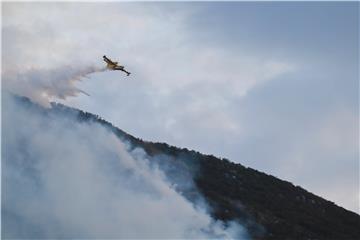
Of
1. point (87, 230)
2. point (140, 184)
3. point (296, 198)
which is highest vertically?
point (296, 198)

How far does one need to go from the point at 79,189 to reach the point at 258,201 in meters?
59.3

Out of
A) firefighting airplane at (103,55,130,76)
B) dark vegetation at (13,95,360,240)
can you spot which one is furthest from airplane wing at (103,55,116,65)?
dark vegetation at (13,95,360,240)

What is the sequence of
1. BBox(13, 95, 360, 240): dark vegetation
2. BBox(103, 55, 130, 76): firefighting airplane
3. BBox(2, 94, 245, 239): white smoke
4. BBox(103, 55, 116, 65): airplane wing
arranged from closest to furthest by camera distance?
BBox(103, 55, 116, 65): airplane wing, BBox(103, 55, 130, 76): firefighting airplane, BBox(2, 94, 245, 239): white smoke, BBox(13, 95, 360, 240): dark vegetation

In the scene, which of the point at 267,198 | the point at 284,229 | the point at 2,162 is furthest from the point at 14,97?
the point at 267,198

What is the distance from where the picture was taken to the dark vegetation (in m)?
146

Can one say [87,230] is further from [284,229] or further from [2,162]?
[284,229]

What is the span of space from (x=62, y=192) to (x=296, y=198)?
8092 cm

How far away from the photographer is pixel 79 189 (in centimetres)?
11850

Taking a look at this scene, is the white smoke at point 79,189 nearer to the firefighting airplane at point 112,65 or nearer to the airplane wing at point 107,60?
the firefighting airplane at point 112,65

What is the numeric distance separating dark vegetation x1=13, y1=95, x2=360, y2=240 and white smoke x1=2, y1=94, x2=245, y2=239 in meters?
5.79

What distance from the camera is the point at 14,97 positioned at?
123500mm

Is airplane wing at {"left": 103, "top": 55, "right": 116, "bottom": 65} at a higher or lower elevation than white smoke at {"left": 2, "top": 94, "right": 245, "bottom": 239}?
higher

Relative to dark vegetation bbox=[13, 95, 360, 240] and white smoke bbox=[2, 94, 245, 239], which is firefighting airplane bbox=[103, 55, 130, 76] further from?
white smoke bbox=[2, 94, 245, 239]

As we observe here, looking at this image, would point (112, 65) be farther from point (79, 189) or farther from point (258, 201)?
point (258, 201)
